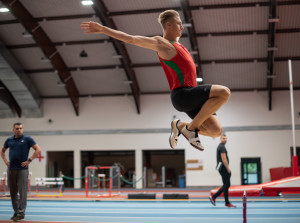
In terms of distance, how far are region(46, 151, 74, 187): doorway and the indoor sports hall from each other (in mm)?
175

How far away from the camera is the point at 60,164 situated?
32.2 metres

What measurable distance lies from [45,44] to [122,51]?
15.9ft

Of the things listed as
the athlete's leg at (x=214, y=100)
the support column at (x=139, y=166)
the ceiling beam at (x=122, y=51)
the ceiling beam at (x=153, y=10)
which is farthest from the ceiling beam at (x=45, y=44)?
the athlete's leg at (x=214, y=100)

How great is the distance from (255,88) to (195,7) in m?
8.14

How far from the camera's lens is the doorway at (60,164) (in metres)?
29.7

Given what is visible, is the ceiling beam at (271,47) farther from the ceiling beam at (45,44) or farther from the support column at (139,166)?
the ceiling beam at (45,44)

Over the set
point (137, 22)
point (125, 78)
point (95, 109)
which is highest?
point (137, 22)

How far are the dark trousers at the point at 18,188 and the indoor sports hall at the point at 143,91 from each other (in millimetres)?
6981

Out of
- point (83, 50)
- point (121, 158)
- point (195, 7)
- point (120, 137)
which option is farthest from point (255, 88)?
point (121, 158)

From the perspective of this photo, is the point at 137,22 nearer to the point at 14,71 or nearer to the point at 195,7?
the point at 195,7

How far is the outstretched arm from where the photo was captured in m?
3.92

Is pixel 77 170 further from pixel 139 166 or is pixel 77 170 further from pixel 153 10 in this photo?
pixel 153 10

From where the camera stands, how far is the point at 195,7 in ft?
70.0

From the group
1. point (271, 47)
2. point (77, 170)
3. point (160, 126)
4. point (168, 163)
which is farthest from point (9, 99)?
point (271, 47)
